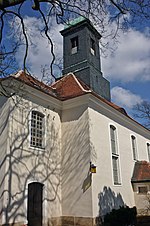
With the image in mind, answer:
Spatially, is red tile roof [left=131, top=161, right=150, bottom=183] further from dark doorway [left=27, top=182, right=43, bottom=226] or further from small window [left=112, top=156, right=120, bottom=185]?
dark doorway [left=27, top=182, right=43, bottom=226]

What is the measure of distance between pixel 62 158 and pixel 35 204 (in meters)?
2.89

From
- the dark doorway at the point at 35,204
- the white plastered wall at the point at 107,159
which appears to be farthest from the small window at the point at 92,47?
the dark doorway at the point at 35,204

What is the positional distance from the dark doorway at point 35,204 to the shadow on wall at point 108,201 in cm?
307

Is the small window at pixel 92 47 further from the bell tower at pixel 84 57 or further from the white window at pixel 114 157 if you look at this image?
the white window at pixel 114 157

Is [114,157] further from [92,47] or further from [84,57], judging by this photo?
[92,47]

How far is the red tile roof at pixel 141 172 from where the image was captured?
16603mm

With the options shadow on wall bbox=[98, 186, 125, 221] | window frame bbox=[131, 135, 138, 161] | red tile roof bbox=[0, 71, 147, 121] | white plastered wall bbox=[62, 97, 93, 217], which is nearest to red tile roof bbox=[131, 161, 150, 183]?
window frame bbox=[131, 135, 138, 161]

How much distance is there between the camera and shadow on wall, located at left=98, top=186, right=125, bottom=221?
12680 mm

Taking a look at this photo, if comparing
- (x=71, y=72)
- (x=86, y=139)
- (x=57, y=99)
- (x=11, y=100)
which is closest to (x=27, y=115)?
(x=11, y=100)

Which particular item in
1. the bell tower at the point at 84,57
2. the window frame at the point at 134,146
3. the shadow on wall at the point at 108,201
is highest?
the bell tower at the point at 84,57

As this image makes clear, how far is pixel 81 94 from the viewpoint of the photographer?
13.9 meters

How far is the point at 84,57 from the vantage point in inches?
708

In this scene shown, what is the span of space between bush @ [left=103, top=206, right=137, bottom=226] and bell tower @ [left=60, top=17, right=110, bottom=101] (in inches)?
328

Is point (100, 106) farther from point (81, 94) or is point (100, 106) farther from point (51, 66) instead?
point (51, 66)
